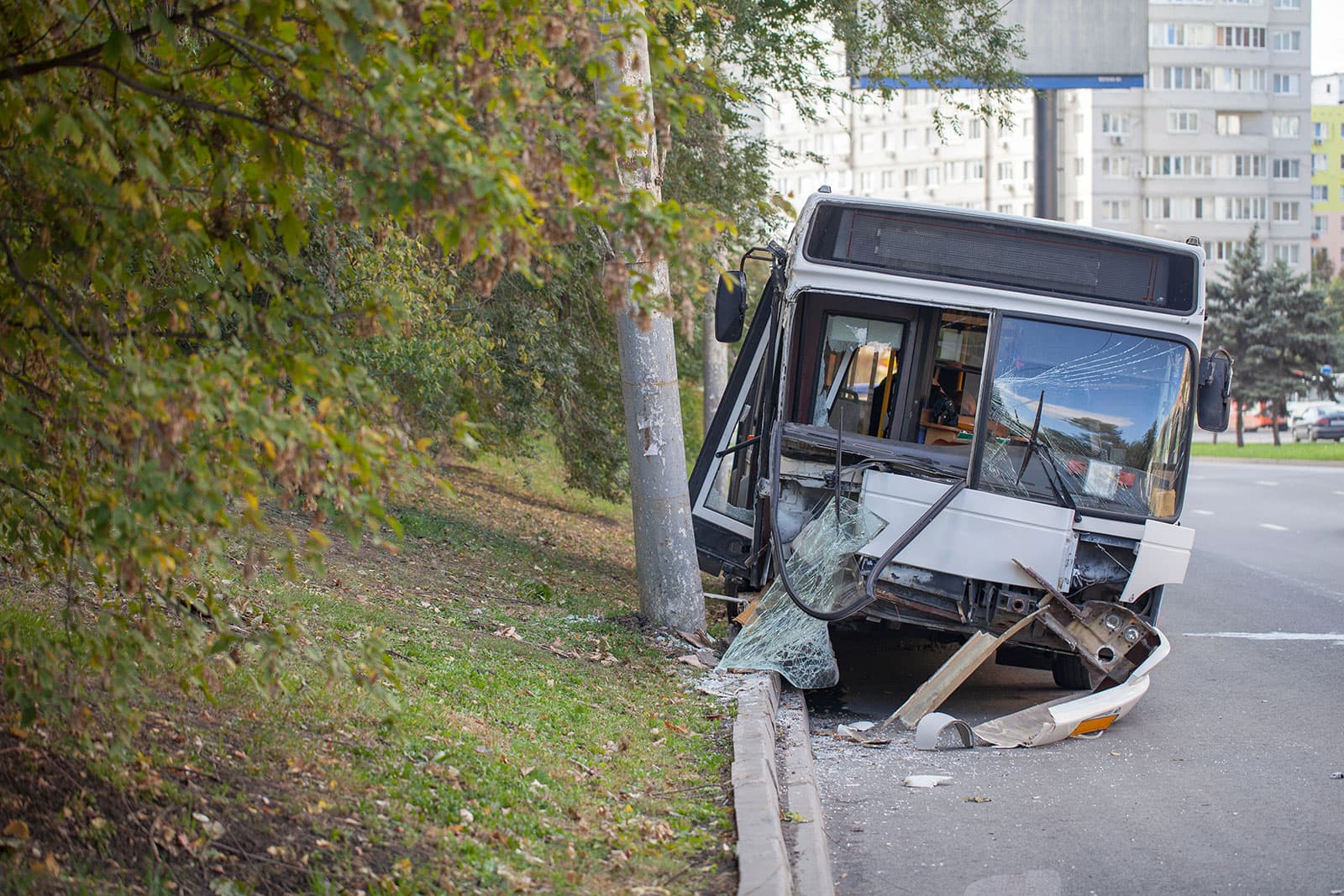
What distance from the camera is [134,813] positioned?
4555 mm

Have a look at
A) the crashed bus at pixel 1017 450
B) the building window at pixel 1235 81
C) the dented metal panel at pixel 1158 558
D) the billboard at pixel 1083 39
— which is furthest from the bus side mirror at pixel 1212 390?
the building window at pixel 1235 81

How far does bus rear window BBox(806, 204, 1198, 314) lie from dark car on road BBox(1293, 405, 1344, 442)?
52.2 meters

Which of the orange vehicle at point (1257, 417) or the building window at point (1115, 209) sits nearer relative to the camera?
the orange vehicle at point (1257, 417)

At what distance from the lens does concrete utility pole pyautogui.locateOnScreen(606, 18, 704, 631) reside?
9.73 metres

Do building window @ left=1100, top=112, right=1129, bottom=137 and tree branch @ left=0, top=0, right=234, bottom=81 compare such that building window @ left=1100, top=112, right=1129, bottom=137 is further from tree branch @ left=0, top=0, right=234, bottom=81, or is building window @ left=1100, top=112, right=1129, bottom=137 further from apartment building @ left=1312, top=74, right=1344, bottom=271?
tree branch @ left=0, top=0, right=234, bottom=81

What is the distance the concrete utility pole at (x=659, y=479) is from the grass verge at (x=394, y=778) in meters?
0.87

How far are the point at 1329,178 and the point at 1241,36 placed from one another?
32.9m

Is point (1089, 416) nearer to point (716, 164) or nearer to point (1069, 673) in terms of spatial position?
point (1069, 673)

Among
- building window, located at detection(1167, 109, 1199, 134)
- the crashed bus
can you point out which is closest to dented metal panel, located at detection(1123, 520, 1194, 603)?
the crashed bus

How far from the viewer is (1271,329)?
5594 centimetres

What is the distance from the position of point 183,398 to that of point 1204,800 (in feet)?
17.8

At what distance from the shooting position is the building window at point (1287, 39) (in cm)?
8694

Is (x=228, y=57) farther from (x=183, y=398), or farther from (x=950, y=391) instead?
(x=950, y=391)

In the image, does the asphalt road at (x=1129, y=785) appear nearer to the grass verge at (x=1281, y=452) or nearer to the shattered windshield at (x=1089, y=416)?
the shattered windshield at (x=1089, y=416)
